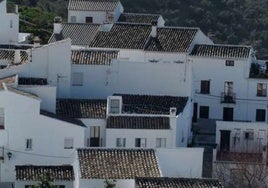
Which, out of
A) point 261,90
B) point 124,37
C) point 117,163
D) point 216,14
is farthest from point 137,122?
point 216,14

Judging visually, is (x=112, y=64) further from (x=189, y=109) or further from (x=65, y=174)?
(x=65, y=174)

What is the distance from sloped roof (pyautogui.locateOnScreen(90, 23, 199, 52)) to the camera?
6531 centimetres

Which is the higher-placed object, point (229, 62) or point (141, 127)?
point (229, 62)

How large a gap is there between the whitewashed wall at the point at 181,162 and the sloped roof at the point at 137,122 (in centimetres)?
259

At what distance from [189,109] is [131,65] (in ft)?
11.9

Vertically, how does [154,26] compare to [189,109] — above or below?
above

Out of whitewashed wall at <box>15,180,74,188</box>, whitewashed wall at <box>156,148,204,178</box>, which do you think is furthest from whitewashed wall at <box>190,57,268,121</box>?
whitewashed wall at <box>15,180,74,188</box>

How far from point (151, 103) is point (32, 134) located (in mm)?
7473

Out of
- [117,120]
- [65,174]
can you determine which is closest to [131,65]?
[117,120]

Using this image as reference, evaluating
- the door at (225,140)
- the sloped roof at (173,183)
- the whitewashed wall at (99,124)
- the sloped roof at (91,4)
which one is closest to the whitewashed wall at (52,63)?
the whitewashed wall at (99,124)

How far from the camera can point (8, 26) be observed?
231 feet

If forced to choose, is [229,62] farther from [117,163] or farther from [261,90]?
[117,163]

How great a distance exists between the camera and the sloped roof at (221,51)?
63.8 meters

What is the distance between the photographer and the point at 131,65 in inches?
2330
